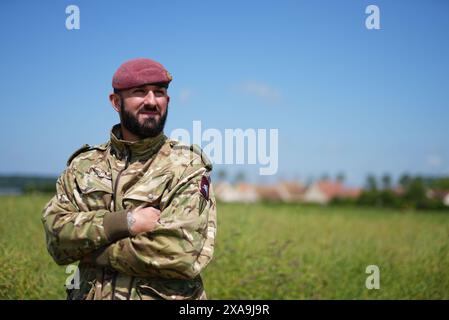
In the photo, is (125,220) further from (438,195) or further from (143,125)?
(438,195)

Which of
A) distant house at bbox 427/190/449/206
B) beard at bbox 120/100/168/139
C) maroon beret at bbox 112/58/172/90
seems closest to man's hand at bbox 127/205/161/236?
beard at bbox 120/100/168/139

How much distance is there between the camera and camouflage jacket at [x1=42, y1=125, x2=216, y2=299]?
8.98 feet

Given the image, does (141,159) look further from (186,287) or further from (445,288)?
(445,288)

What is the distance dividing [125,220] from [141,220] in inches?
3.5

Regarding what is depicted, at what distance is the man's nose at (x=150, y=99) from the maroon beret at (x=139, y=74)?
0.23ft

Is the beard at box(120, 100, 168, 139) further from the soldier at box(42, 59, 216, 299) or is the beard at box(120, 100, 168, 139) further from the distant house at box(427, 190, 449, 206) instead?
the distant house at box(427, 190, 449, 206)

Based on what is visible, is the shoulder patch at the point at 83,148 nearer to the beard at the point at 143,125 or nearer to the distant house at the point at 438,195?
the beard at the point at 143,125

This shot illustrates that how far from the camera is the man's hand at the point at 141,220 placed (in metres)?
2.75

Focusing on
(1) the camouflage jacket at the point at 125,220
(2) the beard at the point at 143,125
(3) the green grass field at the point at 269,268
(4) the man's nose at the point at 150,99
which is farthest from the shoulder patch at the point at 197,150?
(3) the green grass field at the point at 269,268

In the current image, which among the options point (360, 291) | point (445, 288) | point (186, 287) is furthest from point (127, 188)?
point (445, 288)

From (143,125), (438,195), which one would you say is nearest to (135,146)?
(143,125)

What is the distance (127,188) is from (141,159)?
0.20m
